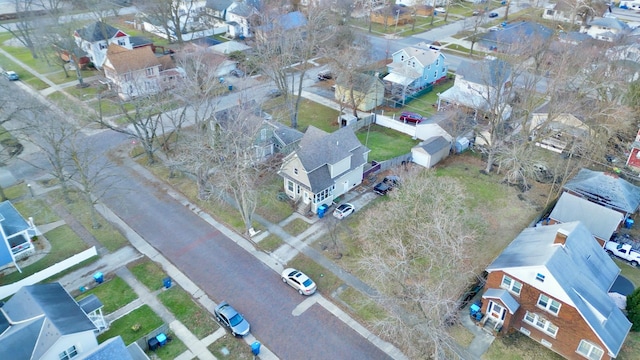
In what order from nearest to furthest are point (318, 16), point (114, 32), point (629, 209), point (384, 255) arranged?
point (384, 255), point (629, 209), point (318, 16), point (114, 32)

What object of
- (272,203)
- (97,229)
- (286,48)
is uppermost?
(286,48)

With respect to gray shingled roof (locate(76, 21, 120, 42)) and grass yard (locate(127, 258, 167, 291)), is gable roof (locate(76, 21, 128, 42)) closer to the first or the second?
gray shingled roof (locate(76, 21, 120, 42))

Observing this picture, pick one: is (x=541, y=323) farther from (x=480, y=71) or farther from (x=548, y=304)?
(x=480, y=71)

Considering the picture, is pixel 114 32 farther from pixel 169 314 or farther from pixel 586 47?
pixel 586 47

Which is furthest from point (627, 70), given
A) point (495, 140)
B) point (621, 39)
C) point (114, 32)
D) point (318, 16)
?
point (114, 32)

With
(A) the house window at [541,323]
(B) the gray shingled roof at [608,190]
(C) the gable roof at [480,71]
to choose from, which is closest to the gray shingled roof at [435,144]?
(C) the gable roof at [480,71]

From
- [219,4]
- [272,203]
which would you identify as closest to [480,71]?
[272,203]

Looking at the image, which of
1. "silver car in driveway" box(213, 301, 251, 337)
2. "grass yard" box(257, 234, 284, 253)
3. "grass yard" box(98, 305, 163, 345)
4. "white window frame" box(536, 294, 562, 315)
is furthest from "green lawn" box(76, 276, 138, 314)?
"white window frame" box(536, 294, 562, 315)
